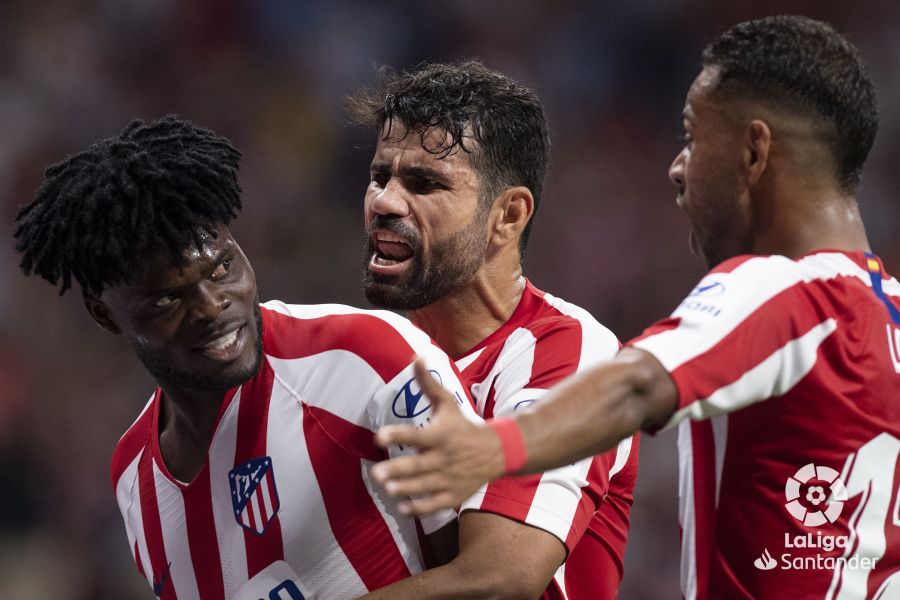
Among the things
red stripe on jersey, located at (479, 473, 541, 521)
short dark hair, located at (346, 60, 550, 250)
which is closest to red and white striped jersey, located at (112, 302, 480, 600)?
red stripe on jersey, located at (479, 473, 541, 521)

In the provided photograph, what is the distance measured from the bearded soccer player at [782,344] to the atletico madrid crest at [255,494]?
945 mm

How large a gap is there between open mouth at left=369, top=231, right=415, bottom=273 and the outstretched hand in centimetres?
165

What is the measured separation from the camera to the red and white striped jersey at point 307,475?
2590 millimetres

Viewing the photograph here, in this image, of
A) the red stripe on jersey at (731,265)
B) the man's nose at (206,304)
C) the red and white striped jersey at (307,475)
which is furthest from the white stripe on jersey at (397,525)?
the red stripe on jersey at (731,265)

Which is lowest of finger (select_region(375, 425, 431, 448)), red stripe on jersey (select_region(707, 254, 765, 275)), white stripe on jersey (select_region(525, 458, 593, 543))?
white stripe on jersey (select_region(525, 458, 593, 543))

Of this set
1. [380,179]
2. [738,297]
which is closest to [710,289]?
[738,297]

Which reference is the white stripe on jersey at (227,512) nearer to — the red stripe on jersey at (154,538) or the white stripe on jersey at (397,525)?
the red stripe on jersey at (154,538)

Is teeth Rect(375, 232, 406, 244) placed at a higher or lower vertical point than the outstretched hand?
higher

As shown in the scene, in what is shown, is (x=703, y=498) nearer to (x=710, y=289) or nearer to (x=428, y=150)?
(x=710, y=289)

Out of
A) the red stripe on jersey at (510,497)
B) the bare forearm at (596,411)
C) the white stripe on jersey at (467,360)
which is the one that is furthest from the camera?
the white stripe on jersey at (467,360)

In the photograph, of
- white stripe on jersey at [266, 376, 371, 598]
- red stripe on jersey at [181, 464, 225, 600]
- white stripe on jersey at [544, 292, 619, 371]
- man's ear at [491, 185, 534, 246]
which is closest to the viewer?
white stripe on jersey at [266, 376, 371, 598]

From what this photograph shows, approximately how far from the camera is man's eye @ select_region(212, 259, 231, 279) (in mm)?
2641

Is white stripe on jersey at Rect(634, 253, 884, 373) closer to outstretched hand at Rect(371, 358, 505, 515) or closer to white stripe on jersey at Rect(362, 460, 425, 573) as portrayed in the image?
outstretched hand at Rect(371, 358, 505, 515)

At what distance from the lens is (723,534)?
7.64ft
